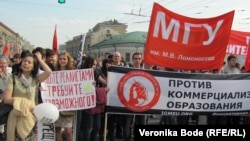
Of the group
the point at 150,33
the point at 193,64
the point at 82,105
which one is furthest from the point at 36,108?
the point at 193,64

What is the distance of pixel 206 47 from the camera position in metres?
7.50

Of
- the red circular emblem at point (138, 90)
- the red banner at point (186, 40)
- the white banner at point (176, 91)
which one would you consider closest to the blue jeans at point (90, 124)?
the white banner at point (176, 91)

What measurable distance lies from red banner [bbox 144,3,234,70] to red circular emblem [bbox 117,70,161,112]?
38 centimetres

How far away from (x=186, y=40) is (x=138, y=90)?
1.39 meters

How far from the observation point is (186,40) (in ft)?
24.5

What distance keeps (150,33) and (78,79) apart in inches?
65.6

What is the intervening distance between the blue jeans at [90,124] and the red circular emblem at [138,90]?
1.91ft

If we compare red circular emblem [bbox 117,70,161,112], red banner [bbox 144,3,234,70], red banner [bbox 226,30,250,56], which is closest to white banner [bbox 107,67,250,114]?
red circular emblem [bbox 117,70,161,112]

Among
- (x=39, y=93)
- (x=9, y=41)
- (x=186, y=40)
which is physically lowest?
(x=39, y=93)

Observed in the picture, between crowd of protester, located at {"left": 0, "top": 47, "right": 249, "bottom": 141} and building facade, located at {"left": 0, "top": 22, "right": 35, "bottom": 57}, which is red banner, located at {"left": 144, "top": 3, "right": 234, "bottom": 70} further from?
building facade, located at {"left": 0, "top": 22, "right": 35, "bottom": 57}

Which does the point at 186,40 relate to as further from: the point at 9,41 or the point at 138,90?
the point at 9,41

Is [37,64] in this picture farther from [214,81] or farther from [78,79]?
[214,81]

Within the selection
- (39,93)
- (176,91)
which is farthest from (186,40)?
(39,93)

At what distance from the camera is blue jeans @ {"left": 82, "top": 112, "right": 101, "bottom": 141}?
697 cm
